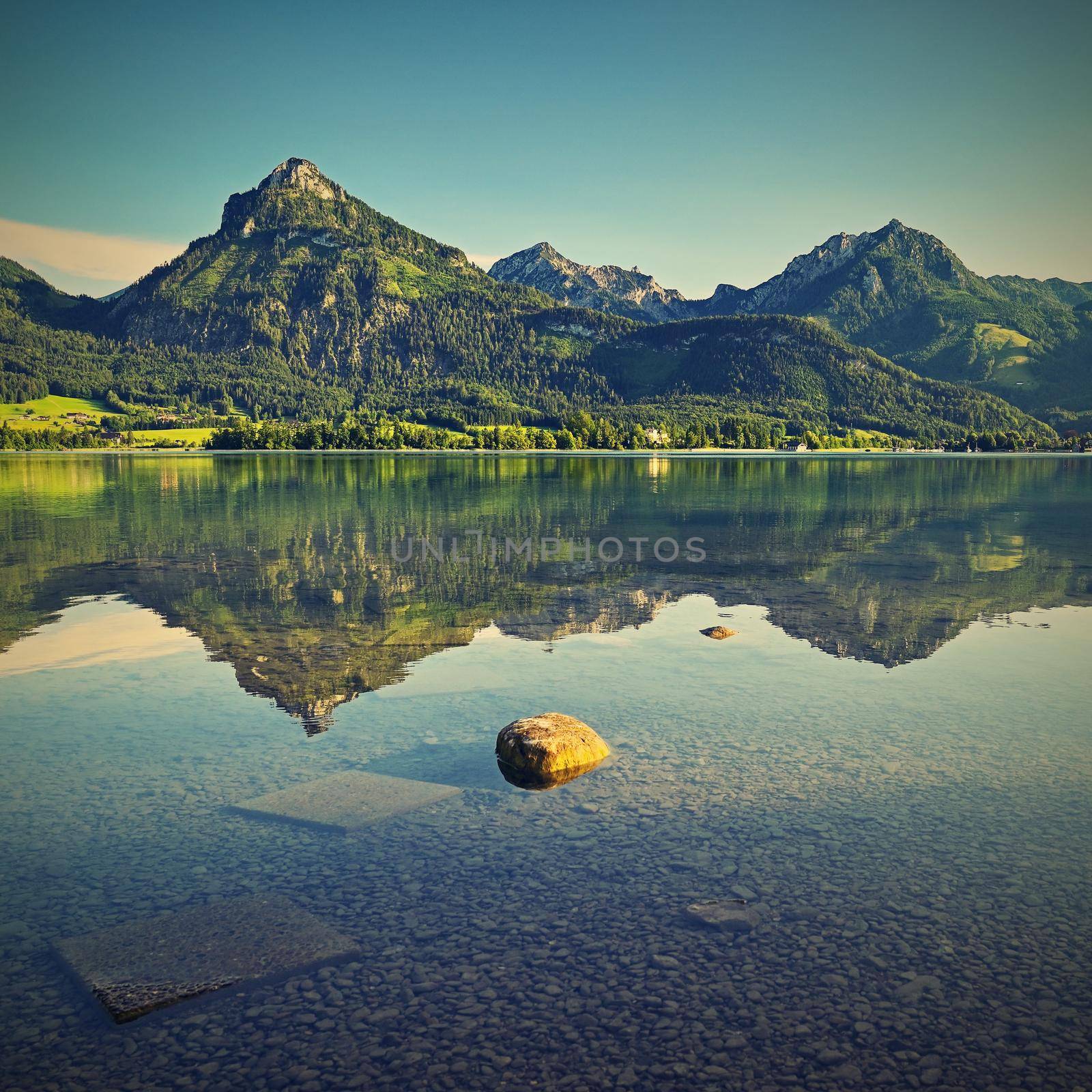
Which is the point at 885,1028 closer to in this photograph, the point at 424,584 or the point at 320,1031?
the point at 320,1031

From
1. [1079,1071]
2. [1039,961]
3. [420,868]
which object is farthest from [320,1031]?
[1039,961]

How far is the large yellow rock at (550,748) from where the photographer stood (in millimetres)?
18016

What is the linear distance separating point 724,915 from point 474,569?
111ft

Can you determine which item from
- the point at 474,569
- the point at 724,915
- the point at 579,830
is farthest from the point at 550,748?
the point at 474,569

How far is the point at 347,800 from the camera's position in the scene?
1684cm

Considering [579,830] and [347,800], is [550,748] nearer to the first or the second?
[579,830]

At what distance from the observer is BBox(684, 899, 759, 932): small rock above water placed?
12586 mm

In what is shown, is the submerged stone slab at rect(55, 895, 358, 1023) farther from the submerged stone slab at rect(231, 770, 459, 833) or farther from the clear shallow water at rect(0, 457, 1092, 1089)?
the submerged stone slab at rect(231, 770, 459, 833)

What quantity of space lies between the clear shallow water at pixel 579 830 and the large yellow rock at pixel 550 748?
508mm

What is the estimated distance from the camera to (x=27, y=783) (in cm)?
1777

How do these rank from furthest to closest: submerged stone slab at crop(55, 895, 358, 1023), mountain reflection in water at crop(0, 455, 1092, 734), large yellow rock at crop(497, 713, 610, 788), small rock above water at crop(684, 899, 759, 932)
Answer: mountain reflection in water at crop(0, 455, 1092, 734), large yellow rock at crop(497, 713, 610, 788), small rock above water at crop(684, 899, 759, 932), submerged stone slab at crop(55, 895, 358, 1023)

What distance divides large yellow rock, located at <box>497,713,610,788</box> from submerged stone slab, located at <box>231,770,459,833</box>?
5.72 feet

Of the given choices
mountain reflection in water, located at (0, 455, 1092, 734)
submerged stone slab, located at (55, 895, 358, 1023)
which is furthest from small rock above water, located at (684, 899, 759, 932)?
mountain reflection in water, located at (0, 455, 1092, 734)

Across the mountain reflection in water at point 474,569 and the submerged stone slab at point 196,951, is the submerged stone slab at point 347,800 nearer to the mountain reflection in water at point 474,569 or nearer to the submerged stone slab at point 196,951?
the submerged stone slab at point 196,951
